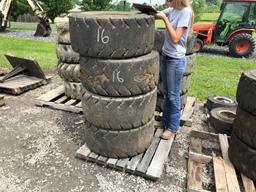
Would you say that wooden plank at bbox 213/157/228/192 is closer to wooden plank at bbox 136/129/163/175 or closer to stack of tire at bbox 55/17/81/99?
wooden plank at bbox 136/129/163/175

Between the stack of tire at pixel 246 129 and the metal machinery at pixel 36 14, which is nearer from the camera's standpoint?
the stack of tire at pixel 246 129

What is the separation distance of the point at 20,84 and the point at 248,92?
4.72 metres

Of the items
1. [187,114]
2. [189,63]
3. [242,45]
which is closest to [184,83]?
[189,63]

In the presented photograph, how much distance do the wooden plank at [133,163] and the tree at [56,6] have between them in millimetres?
21076

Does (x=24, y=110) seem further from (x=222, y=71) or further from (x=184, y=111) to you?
(x=222, y=71)

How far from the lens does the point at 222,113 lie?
4.17 m

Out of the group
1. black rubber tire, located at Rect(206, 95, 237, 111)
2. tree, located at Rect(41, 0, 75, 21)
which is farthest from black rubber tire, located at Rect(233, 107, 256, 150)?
tree, located at Rect(41, 0, 75, 21)

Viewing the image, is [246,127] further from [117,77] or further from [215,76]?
[215,76]

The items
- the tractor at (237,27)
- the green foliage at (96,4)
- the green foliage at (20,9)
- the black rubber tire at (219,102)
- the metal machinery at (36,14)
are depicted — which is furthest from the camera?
the green foliage at (20,9)

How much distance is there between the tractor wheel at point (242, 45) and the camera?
33.1 feet

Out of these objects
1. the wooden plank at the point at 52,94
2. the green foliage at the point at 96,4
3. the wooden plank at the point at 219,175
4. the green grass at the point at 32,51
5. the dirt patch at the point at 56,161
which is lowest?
the dirt patch at the point at 56,161

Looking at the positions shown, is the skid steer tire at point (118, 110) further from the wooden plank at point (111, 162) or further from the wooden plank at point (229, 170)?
the wooden plank at point (229, 170)

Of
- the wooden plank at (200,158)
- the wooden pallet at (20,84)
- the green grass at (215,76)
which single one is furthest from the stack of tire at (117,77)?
the green grass at (215,76)

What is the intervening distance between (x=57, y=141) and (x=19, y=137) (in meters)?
0.63
